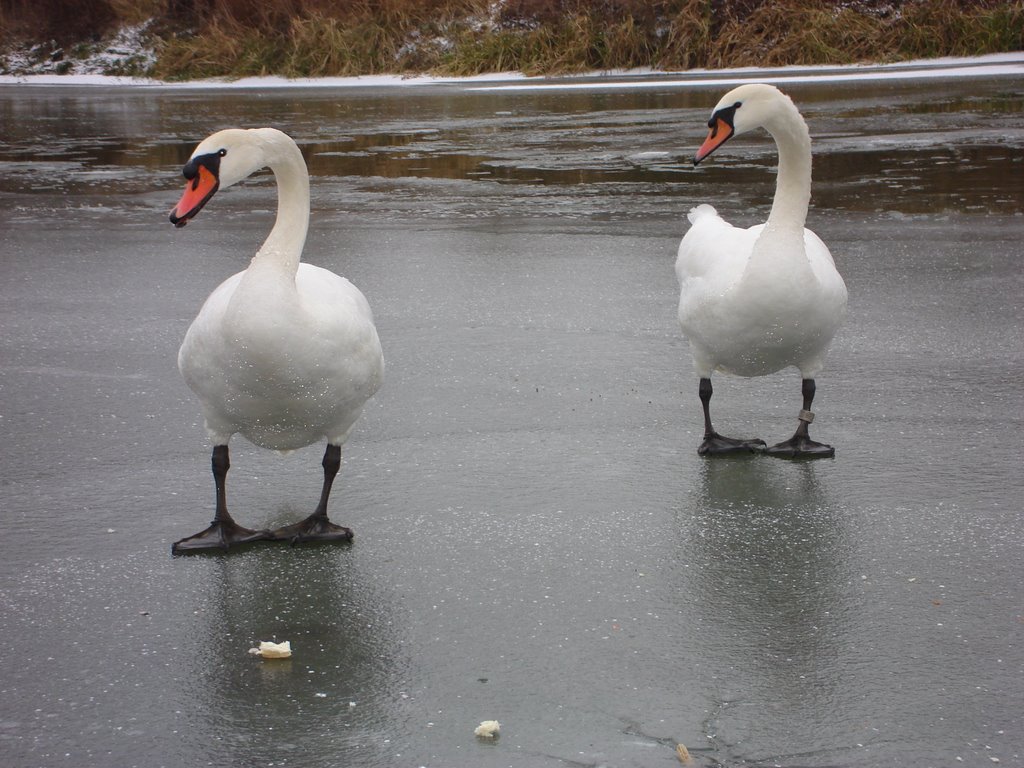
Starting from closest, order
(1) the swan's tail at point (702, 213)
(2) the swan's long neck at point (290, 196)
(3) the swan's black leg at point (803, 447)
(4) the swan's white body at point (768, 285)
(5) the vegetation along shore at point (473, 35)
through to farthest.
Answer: (2) the swan's long neck at point (290, 196) < (4) the swan's white body at point (768, 285) < (3) the swan's black leg at point (803, 447) < (1) the swan's tail at point (702, 213) < (5) the vegetation along shore at point (473, 35)

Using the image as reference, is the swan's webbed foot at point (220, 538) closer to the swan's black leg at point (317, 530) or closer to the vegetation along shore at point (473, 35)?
the swan's black leg at point (317, 530)

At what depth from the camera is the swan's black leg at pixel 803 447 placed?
4.97 metres

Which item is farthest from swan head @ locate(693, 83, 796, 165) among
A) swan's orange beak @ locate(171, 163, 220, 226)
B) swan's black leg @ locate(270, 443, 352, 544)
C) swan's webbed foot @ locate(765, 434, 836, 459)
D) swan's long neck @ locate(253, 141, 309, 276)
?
swan's black leg @ locate(270, 443, 352, 544)

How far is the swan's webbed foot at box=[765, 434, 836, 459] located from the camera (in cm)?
497

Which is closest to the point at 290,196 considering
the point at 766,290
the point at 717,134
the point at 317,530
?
the point at 317,530

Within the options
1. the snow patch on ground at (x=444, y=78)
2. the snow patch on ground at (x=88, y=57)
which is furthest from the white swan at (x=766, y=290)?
the snow patch on ground at (x=88, y=57)

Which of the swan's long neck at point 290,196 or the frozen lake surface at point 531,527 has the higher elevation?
the swan's long neck at point 290,196

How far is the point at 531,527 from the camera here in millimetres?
4320

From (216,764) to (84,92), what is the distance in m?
26.0

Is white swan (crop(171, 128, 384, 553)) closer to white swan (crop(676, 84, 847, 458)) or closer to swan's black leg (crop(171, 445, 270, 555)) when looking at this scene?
swan's black leg (crop(171, 445, 270, 555))

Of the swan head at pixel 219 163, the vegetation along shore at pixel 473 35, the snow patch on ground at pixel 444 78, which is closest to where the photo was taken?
the swan head at pixel 219 163

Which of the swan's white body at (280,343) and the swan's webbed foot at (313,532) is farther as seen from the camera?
the swan's webbed foot at (313,532)

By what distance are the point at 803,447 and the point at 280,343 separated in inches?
83.5

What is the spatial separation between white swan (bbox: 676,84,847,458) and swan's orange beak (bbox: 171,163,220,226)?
190cm
